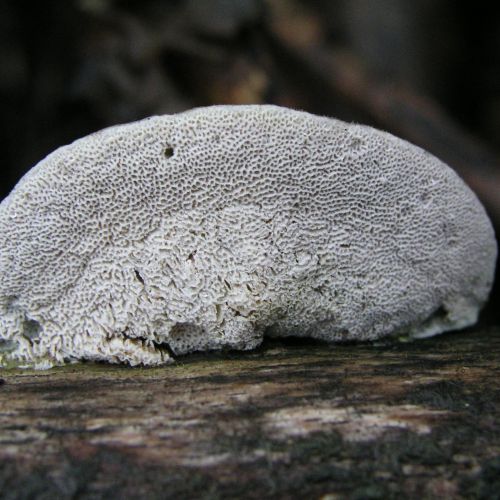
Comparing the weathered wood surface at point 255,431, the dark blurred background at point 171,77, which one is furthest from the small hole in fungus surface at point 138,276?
the dark blurred background at point 171,77

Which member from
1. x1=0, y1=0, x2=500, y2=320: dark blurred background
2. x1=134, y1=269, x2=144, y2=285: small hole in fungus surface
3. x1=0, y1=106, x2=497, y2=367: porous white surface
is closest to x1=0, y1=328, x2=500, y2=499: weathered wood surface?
x1=0, y1=106, x2=497, y2=367: porous white surface

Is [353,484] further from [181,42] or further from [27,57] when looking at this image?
[27,57]

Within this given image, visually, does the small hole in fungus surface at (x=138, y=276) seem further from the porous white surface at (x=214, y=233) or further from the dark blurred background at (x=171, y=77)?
the dark blurred background at (x=171, y=77)

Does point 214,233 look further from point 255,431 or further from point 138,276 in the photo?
point 255,431

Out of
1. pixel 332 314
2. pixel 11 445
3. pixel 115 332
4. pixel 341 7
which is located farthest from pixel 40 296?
pixel 341 7

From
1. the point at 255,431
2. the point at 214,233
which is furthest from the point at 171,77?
the point at 255,431

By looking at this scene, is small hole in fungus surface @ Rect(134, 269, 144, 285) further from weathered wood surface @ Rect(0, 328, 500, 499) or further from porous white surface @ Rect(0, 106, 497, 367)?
weathered wood surface @ Rect(0, 328, 500, 499)
